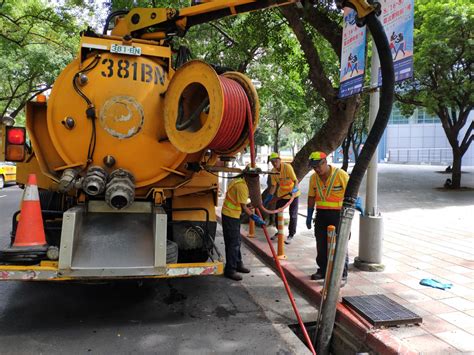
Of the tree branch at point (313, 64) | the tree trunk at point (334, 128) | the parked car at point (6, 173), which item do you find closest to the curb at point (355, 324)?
the tree trunk at point (334, 128)

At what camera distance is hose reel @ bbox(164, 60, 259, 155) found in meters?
3.35

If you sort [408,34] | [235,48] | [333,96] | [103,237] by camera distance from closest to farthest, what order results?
[103,237]
[408,34]
[333,96]
[235,48]

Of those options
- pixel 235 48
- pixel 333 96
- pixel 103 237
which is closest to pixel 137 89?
pixel 103 237

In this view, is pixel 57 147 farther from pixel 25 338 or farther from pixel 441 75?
pixel 441 75

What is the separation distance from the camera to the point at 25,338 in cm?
353

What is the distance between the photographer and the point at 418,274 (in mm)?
5254

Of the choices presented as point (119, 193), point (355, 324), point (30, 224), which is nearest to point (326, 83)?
point (355, 324)

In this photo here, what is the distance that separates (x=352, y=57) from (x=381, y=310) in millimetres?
3197

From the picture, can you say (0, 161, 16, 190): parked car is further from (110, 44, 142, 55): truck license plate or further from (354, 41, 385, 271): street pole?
(354, 41, 385, 271): street pole

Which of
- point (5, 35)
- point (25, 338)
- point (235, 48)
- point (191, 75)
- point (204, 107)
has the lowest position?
point (25, 338)

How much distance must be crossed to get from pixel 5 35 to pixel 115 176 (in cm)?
1394

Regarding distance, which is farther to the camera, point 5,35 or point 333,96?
point 5,35

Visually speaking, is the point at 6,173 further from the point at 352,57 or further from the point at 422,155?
the point at 422,155

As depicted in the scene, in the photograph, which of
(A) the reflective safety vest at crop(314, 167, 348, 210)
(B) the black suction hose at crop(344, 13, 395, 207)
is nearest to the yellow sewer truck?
(B) the black suction hose at crop(344, 13, 395, 207)
